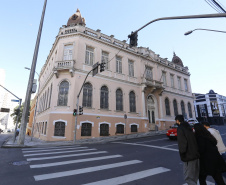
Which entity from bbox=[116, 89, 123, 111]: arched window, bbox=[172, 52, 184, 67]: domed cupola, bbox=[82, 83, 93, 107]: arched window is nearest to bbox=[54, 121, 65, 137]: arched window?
bbox=[82, 83, 93, 107]: arched window

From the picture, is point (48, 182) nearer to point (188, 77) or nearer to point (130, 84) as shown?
point (130, 84)

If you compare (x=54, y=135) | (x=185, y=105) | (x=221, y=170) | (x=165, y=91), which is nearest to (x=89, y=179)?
(x=221, y=170)

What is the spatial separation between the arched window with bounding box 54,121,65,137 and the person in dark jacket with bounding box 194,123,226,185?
49.8 feet

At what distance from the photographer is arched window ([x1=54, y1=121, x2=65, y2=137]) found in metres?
15.9

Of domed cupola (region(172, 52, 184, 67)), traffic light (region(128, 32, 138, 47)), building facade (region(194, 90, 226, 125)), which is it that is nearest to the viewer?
traffic light (region(128, 32, 138, 47))

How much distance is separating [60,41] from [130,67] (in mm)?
11777

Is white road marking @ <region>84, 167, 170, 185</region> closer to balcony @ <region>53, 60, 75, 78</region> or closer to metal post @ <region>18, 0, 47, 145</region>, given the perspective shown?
metal post @ <region>18, 0, 47, 145</region>

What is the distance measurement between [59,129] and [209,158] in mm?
15707

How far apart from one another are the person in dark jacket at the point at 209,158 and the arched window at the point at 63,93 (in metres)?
16.0

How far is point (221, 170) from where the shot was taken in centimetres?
308

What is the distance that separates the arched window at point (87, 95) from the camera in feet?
58.7

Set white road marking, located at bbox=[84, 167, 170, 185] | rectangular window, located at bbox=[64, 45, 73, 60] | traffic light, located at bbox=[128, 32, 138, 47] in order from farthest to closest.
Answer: rectangular window, located at bbox=[64, 45, 73, 60]
traffic light, located at bbox=[128, 32, 138, 47]
white road marking, located at bbox=[84, 167, 170, 185]

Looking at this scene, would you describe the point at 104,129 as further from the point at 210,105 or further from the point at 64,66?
the point at 210,105

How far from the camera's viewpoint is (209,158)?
3094mm
